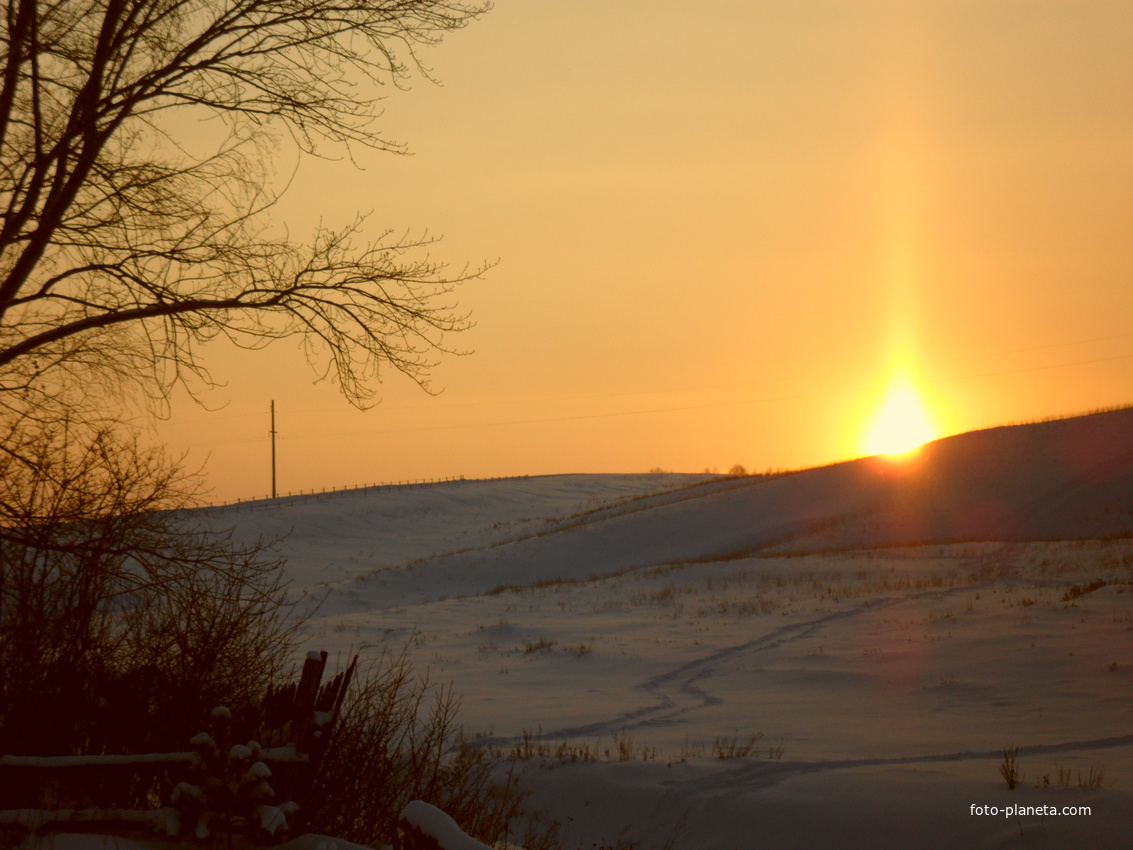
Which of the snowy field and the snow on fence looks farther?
the snowy field

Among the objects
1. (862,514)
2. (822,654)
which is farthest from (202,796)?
(862,514)

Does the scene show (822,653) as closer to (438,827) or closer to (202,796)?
(438,827)

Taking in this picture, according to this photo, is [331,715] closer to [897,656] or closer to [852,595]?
[897,656]

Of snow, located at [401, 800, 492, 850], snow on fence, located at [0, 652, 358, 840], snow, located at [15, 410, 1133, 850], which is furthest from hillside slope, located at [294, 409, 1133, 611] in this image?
snow on fence, located at [0, 652, 358, 840]

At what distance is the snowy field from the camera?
847 cm

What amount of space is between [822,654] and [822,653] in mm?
81

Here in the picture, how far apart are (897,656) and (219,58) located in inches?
537

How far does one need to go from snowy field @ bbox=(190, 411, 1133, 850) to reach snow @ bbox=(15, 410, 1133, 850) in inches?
1.8

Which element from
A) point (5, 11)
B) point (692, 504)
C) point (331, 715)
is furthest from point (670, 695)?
point (692, 504)

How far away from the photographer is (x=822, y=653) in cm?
1653

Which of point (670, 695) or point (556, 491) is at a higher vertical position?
point (556, 491)

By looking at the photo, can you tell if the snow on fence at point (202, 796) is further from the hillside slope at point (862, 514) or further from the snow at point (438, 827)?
the hillside slope at point (862, 514)

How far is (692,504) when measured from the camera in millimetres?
47438

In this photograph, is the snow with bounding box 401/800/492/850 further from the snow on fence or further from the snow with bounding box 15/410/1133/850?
the snow on fence
